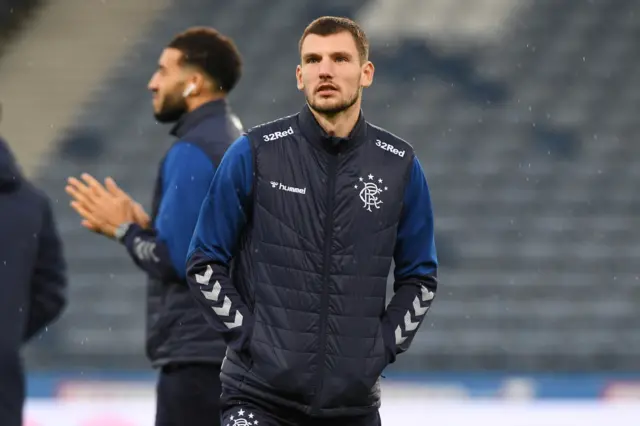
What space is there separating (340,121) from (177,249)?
1.06m

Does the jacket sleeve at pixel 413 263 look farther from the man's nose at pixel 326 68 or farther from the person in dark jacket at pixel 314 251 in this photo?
the man's nose at pixel 326 68

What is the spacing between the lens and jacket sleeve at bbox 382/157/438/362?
3.44 metres

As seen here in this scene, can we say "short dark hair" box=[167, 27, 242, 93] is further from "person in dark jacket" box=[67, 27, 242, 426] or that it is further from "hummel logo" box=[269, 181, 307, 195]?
"hummel logo" box=[269, 181, 307, 195]

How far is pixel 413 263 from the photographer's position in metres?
3.53

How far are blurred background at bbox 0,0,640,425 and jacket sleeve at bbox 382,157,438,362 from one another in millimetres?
6686

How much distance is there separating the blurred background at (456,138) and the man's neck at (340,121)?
22.6 ft

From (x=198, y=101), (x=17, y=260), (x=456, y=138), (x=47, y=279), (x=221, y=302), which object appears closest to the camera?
(x=221, y=302)

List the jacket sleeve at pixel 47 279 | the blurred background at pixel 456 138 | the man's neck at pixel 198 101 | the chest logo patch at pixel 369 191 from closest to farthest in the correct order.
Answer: the chest logo patch at pixel 369 191
the jacket sleeve at pixel 47 279
the man's neck at pixel 198 101
the blurred background at pixel 456 138

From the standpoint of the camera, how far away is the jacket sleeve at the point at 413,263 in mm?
3439

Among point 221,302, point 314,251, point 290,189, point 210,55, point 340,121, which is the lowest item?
point 221,302

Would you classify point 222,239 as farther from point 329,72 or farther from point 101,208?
point 101,208

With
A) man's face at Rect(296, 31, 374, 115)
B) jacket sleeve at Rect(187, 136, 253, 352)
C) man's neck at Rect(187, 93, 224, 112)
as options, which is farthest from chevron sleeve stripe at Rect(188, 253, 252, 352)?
man's neck at Rect(187, 93, 224, 112)

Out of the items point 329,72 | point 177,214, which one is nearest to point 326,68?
point 329,72

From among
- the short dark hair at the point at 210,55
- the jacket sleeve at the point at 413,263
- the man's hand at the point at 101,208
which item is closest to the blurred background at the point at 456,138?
the short dark hair at the point at 210,55
